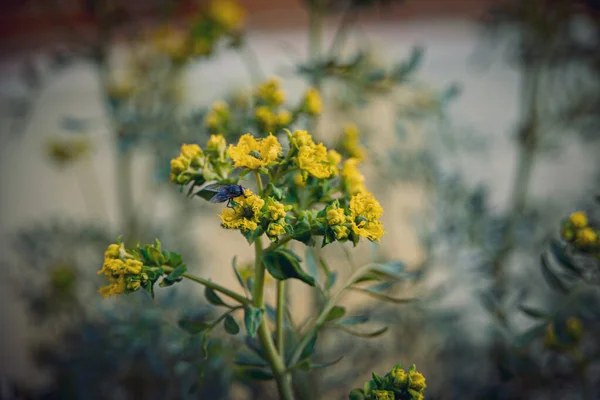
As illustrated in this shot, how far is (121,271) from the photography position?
487mm

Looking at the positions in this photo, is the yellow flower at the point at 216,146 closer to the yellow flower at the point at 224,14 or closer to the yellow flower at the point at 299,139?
the yellow flower at the point at 299,139

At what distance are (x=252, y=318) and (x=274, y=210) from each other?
0.36 feet

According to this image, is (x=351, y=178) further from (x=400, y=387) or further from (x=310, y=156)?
(x=400, y=387)

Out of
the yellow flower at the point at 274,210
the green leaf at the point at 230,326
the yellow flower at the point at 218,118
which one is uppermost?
the yellow flower at the point at 218,118

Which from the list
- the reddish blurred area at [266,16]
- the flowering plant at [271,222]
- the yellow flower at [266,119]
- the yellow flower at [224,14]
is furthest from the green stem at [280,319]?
the reddish blurred area at [266,16]

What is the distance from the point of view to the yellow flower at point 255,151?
0.50 metres

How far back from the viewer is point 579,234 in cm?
62

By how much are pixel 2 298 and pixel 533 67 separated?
1698 millimetres

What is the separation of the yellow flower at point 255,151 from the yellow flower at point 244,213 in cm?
3

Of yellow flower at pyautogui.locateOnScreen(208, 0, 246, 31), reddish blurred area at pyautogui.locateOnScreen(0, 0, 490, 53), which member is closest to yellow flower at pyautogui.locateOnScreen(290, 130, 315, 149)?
yellow flower at pyautogui.locateOnScreen(208, 0, 246, 31)

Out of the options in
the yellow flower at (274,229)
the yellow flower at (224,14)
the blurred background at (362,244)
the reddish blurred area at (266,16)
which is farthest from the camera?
the reddish blurred area at (266,16)

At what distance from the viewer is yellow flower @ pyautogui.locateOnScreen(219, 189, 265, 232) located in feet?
1.58

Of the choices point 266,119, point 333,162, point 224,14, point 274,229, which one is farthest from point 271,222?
point 224,14

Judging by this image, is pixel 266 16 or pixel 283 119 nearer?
pixel 283 119
